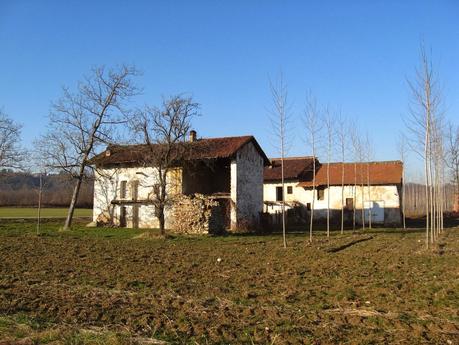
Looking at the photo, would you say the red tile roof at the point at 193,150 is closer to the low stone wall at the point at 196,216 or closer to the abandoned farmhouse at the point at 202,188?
the abandoned farmhouse at the point at 202,188

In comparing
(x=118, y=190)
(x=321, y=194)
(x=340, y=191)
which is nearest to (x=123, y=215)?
(x=118, y=190)

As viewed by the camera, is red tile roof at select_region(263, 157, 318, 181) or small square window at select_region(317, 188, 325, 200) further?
red tile roof at select_region(263, 157, 318, 181)

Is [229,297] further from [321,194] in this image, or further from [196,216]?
[321,194]

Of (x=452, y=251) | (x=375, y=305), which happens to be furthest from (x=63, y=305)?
(x=452, y=251)

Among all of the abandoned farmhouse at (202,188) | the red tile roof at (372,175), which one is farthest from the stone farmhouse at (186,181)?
the red tile roof at (372,175)

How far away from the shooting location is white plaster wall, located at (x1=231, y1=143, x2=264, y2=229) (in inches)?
1150

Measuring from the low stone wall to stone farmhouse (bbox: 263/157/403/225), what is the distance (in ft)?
39.3

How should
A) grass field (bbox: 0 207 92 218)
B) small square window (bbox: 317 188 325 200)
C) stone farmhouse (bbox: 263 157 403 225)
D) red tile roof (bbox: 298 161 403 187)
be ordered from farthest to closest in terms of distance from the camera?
grass field (bbox: 0 207 92 218) < small square window (bbox: 317 188 325 200) < red tile roof (bbox: 298 161 403 187) < stone farmhouse (bbox: 263 157 403 225)

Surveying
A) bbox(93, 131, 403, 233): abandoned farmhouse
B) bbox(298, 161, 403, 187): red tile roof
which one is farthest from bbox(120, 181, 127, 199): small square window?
bbox(298, 161, 403, 187): red tile roof

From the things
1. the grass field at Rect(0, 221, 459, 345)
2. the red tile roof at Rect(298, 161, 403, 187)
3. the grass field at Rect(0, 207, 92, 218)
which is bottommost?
the grass field at Rect(0, 221, 459, 345)

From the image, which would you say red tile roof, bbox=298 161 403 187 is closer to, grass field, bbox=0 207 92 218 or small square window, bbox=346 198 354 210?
small square window, bbox=346 198 354 210

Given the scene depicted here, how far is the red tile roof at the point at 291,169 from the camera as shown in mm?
41781

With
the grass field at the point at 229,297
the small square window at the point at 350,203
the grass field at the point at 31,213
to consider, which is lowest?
the grass field at the point at 229,297

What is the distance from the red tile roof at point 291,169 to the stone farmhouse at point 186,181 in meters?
8.36
